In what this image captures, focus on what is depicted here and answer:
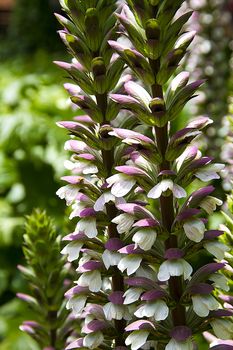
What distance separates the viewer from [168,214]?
2.68ft

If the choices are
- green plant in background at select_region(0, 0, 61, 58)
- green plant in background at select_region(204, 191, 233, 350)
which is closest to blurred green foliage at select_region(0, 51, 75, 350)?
green plant in background at select_region(204, 191, 233, 350)

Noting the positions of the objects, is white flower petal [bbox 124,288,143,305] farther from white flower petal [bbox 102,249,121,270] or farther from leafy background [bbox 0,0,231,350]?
leafy background [bbox 0,0,231,350]

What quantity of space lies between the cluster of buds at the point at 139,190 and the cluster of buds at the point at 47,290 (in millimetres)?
201

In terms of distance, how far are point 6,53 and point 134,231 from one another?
367 inches

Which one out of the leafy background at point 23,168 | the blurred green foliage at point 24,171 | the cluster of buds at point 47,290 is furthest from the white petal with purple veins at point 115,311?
the blurred green foliage at point 24,171

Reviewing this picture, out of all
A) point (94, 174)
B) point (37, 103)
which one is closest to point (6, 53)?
point (37, 103)

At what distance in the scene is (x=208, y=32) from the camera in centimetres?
279

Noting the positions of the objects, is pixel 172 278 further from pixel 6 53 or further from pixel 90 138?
pixel 6 53

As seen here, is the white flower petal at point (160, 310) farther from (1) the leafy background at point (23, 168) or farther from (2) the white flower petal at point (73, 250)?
(1) the leafy background at point (23, 168)

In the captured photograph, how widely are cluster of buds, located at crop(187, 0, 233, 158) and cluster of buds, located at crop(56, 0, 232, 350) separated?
5.59 ft

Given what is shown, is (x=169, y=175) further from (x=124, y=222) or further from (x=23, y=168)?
(x=23, y=168)

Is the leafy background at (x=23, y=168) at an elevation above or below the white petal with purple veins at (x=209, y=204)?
below

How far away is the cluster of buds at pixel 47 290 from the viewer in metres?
1.09

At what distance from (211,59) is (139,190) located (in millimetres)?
1935
